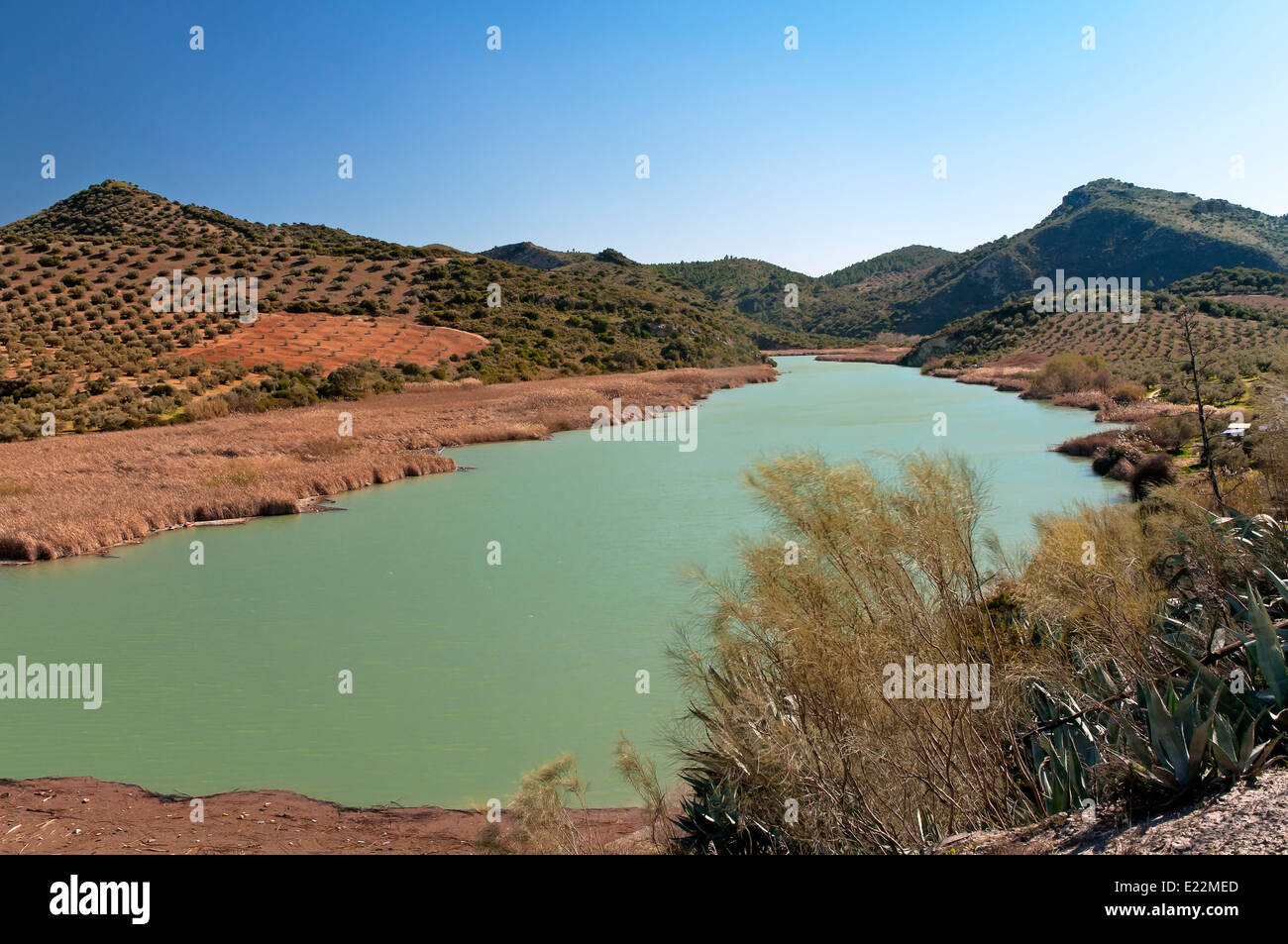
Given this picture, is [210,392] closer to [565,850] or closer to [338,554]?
[338,554]

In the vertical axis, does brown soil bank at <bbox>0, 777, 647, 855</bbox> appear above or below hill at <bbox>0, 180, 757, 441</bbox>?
below

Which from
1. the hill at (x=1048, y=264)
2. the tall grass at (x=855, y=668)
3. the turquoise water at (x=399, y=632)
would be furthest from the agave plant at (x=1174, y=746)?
the hill at (x=1048, y=264)

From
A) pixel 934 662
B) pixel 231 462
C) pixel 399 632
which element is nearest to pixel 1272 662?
pixel 934 662

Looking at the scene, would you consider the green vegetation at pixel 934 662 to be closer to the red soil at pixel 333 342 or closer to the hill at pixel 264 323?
the hill at pixel 264 323

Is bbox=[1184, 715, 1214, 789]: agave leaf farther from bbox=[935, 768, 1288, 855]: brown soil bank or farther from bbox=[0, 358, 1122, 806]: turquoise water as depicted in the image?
bbox=[0, 358, 1122, 806]: turquoise water

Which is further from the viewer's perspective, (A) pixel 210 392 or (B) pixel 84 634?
(A) pixel 210 392

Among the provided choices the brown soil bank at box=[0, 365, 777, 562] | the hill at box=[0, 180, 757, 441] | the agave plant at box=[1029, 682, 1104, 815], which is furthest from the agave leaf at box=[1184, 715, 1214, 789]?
the hill at box=[0, 180, 757, 441]

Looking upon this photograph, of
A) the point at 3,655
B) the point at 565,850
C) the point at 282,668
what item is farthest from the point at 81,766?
the point at 565,850

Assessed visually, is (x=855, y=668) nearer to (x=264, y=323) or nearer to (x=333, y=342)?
(x=333, y=342)
